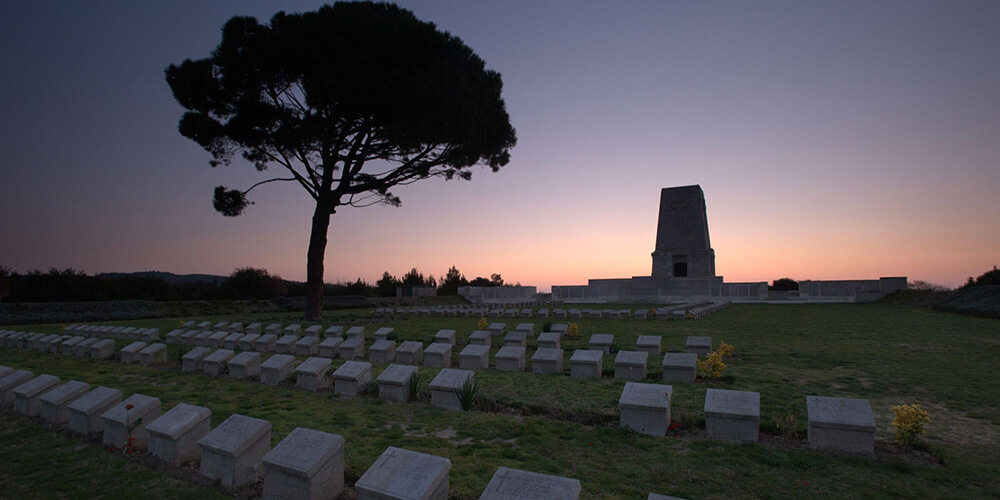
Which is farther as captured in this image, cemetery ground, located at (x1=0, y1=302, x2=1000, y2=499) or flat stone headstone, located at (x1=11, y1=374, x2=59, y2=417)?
flat stone headstone, located at (x1=11, y1=374, x2=59, y2=417)

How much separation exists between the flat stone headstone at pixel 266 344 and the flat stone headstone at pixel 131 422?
6.03 m

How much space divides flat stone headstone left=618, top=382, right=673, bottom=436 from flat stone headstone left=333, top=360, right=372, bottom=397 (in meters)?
3.70

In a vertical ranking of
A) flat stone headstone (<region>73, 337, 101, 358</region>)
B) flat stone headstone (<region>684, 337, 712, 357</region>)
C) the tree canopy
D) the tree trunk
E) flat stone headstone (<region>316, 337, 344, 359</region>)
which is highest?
the tree canopy

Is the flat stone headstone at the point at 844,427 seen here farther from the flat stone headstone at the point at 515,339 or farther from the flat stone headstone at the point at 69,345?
the flat stone headstone at the point at 69,345

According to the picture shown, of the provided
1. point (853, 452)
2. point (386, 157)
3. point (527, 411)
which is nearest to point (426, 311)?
point (386, 157)

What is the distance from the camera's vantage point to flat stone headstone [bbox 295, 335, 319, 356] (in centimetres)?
1076

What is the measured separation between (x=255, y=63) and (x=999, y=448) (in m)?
19.8

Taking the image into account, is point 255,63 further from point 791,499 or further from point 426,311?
point 791,499

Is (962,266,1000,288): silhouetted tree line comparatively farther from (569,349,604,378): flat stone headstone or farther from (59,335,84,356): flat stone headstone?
(59,335,84,356): flat stone headstone

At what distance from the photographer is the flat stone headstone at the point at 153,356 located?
9695 millimetres

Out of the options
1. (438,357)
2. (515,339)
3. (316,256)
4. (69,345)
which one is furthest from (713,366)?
(316,256)

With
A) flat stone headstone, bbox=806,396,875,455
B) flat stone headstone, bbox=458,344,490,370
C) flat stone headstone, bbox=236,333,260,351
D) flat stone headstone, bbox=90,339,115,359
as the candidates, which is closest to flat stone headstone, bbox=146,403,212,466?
flat stone headstone, bbox=458,344,490,370

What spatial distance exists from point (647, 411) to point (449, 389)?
234 cm

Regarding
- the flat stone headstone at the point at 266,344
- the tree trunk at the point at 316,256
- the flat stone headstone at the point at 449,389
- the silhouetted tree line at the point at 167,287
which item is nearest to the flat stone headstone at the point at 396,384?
the flat stone headstone at the point at 449,389
